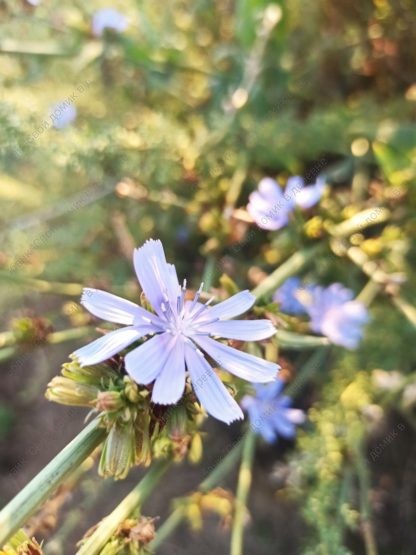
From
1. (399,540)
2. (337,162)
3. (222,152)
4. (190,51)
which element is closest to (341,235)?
(222,152)

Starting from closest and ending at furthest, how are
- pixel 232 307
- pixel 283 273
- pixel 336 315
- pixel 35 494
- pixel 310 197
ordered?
1. pixel 35 494
2. pixel 232 307
3. pixel 283 273
4. pixel 310 197
5. pixel 336 315

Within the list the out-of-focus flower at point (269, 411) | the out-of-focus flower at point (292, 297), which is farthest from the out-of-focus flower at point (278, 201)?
the out-of-focus flower at point (269, 411)

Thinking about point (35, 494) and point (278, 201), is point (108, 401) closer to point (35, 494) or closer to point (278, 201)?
point (35, 494)

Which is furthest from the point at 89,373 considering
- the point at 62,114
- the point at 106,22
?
the point at 106,22

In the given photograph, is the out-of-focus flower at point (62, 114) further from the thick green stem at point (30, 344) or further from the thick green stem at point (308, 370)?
the thick green stem at point (308, 370)

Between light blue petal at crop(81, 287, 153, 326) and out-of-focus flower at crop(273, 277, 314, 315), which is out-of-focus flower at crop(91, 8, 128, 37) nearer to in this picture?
out-of-focus flower at crop(273, 277, 314, 315)

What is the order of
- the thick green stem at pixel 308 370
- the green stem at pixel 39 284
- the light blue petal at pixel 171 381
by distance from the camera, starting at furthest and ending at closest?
the thick green stem at pixel 308 370
the green stem at pixel 39 284
the light blue petal at pixel 171 381

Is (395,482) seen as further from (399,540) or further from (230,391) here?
(230,391)
